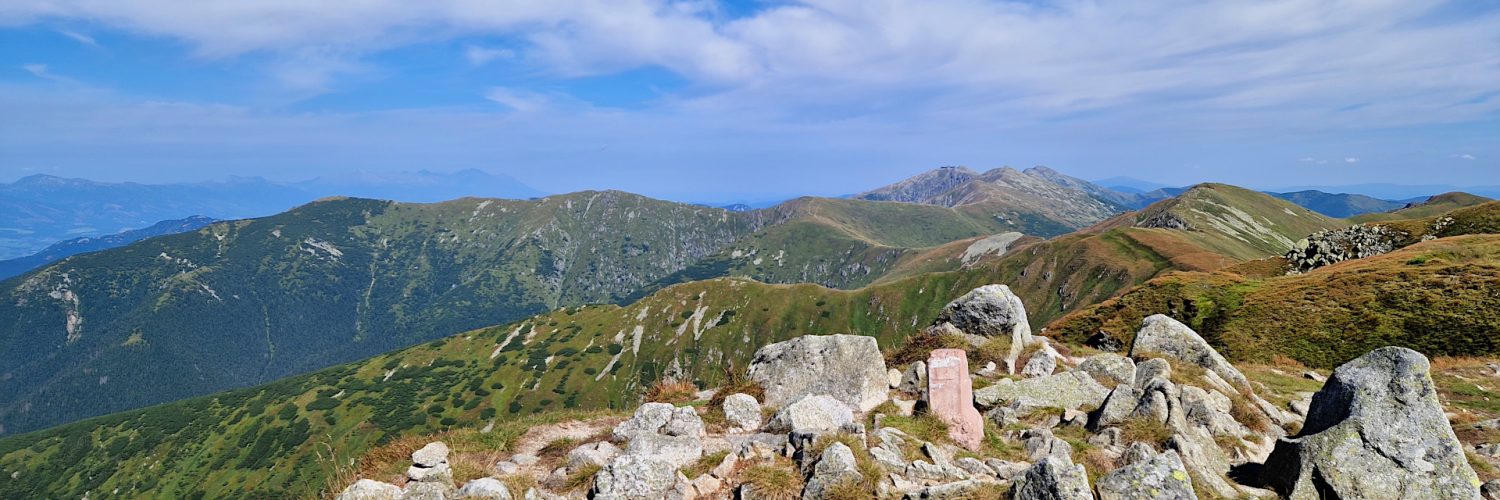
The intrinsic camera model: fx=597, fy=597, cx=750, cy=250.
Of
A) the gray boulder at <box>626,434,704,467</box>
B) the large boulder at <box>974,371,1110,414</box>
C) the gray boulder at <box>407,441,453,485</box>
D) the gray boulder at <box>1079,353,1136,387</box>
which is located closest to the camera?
the gray boulder at <box>407,441,453,485</box>

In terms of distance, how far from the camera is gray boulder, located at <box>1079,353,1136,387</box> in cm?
2133

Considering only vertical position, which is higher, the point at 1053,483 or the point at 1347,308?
the point at 1053,483

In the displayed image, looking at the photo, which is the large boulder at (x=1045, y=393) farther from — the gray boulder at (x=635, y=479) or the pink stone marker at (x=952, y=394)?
the gray boulder at (x=635, y=479)

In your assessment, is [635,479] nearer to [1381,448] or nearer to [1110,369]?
[1381,448]

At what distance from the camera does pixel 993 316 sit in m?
25.0

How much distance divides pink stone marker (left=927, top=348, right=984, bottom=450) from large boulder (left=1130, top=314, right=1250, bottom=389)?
14.1 m

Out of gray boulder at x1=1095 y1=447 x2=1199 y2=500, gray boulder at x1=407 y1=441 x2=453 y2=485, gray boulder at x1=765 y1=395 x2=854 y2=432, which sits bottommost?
gray boulder at x1=407 y1=441 x2=453 y2=485

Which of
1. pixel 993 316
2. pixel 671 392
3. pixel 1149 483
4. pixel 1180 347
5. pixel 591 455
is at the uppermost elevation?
pixel 993 316

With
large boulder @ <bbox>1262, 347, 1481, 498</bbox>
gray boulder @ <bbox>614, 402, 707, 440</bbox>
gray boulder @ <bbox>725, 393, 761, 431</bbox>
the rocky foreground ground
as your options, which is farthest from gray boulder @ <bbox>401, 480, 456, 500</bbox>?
large boulder @ <bbox>1262, 347, 1481, 498</bbox>

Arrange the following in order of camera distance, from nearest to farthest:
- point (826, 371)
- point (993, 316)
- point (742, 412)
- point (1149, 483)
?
point (1149, 483)
point (742, 412)
point (826, 371)
point (993, 316)

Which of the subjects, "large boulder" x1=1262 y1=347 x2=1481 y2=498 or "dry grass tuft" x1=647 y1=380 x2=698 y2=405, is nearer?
"large boulder" x1=1262 y1=347 x2=1481 y2=498

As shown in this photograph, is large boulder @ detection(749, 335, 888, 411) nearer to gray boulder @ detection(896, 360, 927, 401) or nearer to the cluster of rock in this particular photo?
gray boulder @ detection(896, 360, 927, 401)

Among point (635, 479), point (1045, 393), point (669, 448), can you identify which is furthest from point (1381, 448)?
point (635, 479)

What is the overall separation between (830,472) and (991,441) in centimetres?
612
